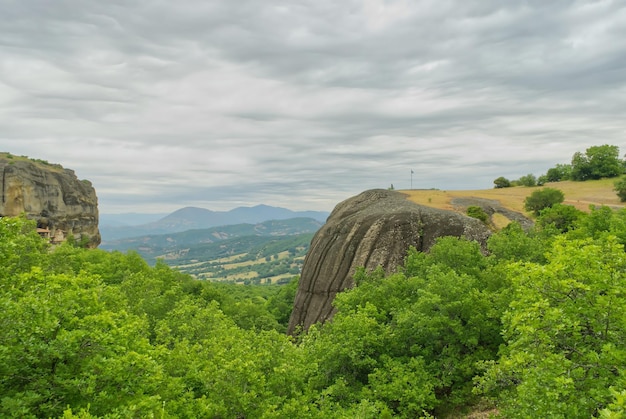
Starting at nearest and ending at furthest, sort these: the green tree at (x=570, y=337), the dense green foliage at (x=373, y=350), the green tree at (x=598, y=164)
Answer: the green tree at (x=570, y=337)
the dense green foliage at (x=373, y=350)
the green tree at (x=598, y=164)

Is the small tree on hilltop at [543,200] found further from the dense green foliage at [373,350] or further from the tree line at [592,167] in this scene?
the tree line at [592,167]

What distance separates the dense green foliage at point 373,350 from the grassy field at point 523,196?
2548cm

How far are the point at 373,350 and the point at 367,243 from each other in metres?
21.5

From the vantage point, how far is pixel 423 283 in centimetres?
2730

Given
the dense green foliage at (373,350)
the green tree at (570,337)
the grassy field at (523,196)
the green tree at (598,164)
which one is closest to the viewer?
the green tree at (570,337)

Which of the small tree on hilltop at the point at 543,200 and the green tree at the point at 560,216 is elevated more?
the small tree on hilltop at the point at 543,200

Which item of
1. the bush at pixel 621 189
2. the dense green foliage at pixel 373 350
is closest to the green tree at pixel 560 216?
the dense green foliage at pixel 373 350

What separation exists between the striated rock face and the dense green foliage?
427 inches

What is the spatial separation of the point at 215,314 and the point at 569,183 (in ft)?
291

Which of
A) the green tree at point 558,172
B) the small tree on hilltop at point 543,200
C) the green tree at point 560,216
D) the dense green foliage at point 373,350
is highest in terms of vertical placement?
the green tree at point 558,172

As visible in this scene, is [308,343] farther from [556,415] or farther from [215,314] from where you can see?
[556,415]

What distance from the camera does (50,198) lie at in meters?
103

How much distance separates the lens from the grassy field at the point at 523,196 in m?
56.0

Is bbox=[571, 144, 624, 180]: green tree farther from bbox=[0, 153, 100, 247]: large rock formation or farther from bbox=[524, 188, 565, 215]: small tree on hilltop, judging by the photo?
bbox=[0, 153, 100, 247]: large rock formation
